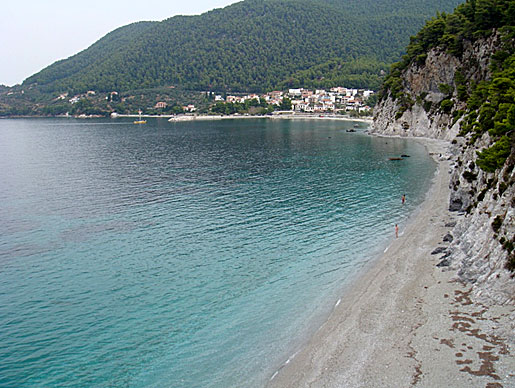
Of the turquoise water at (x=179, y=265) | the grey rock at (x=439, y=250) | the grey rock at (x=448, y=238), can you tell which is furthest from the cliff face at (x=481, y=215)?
the turquoise water at (x=179, y=265)

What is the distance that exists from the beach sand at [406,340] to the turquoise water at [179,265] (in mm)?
1661

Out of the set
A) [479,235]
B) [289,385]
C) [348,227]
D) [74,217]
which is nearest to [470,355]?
[289,385]

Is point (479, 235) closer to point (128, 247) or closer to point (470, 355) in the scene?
point (470, 355)

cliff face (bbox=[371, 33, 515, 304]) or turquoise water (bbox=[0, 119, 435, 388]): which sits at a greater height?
cliff face (bbox=[371, 33, 515, 304])

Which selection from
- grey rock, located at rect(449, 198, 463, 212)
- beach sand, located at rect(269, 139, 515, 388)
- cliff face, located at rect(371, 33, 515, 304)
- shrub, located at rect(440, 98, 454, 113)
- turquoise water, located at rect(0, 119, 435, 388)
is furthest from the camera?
shrub, located at rect(440, 98, 454, 113)

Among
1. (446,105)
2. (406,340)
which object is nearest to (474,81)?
(446,105)

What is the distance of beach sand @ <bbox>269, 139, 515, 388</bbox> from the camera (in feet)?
65.7

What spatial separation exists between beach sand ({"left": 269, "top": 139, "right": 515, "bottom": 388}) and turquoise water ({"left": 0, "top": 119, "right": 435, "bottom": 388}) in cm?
166

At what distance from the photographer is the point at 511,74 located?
4638 cm

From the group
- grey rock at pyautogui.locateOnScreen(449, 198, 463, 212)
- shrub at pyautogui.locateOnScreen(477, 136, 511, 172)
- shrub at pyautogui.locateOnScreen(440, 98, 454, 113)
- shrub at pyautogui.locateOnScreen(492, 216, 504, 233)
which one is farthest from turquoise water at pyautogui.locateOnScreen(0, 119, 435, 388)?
shrub at pyautogui.locateOnScreen(440, 98, 454, 113)

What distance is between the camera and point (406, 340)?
75.8 feet

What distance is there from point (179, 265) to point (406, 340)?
19.1 metres

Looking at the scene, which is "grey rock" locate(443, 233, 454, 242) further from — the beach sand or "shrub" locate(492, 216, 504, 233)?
"shrub" locate(492, 216, 504, 233)

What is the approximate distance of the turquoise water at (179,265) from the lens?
77.3ft
